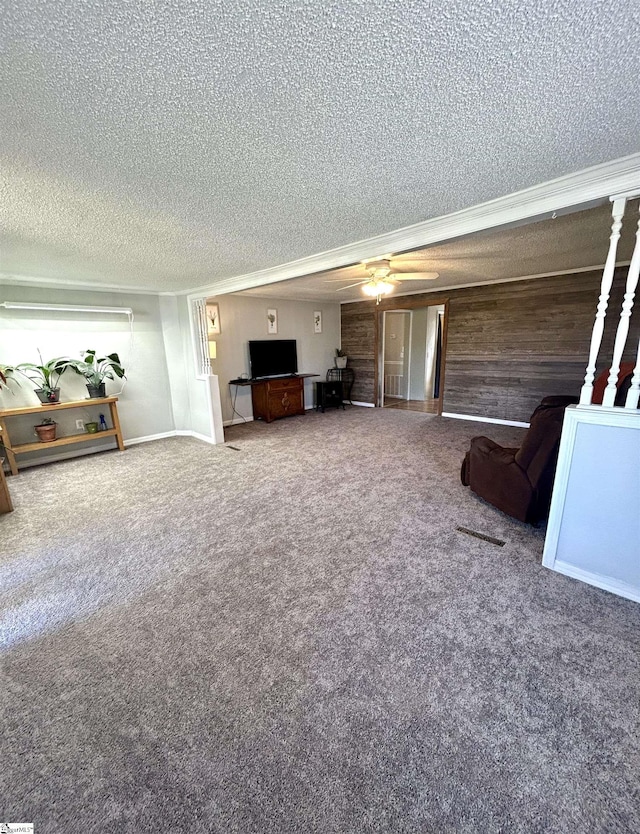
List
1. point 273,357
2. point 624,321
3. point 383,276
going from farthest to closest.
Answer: point 273,357 < point 383,276 < point 624,321

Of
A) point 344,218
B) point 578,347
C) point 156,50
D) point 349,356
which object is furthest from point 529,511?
point 349,356


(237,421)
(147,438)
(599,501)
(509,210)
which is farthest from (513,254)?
(147,438)

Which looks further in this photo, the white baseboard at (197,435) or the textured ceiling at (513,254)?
the white baseboard at (197,435)

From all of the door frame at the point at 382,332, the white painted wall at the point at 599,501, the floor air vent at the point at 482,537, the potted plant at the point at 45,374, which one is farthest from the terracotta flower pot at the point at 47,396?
the door frame at the point at 382,332

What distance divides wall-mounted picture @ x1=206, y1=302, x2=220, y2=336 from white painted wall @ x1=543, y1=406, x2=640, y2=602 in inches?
191

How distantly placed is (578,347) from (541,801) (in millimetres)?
5074

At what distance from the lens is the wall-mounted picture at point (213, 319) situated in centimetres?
530

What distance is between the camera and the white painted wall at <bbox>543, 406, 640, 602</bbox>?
1814 mm

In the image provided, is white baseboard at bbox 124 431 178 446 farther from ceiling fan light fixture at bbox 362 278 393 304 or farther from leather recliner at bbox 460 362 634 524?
leather recliner at bbox 460 362 634 524

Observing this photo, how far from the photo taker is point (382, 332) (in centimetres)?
680

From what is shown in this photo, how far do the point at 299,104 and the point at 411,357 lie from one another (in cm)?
670

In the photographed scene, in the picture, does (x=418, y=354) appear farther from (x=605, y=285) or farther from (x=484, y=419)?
(x=605, y=285)

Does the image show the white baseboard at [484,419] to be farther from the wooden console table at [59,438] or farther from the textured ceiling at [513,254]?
the wooden console table at [59,438]

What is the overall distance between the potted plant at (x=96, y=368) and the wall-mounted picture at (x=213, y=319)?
144cm
